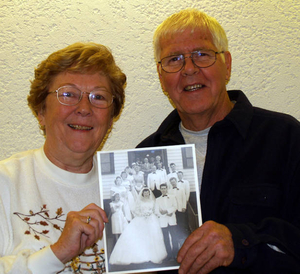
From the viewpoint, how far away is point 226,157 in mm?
1684

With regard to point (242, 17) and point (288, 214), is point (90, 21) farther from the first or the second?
point (288, 214)

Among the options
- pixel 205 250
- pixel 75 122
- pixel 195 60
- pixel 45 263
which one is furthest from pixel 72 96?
pixel 205 250

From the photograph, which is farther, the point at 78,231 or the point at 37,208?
the point at 37,208

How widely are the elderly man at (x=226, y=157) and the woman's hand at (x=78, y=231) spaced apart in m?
0.34

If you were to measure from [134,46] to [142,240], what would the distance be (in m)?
1.26

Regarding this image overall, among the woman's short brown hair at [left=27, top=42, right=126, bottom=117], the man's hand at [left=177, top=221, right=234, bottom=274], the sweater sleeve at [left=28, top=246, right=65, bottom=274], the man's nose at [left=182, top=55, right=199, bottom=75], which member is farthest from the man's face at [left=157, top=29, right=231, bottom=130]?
the sweater sleeve at [left=28, top=246, right=65, bottom=274]

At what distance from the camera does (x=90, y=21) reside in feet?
7.08

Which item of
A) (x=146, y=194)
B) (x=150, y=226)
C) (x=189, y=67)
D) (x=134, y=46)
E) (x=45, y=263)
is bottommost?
(x=45, y=263)

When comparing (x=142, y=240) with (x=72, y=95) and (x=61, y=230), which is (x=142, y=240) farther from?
(x=72, y=95)

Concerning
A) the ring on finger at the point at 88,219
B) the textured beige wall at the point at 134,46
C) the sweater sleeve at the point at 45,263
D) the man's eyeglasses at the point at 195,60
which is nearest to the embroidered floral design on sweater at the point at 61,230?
the sweater sleeve at the point at 45,263

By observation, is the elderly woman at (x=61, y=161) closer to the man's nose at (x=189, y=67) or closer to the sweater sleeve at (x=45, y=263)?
the sweater sleeve at (x=45, y=263)

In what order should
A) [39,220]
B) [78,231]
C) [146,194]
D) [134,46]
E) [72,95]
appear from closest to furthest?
[78,231] → [146,194] → [39,220] → [72,95] → [134,46]

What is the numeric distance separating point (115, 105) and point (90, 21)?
2.08 feet

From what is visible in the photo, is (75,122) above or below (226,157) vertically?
above
